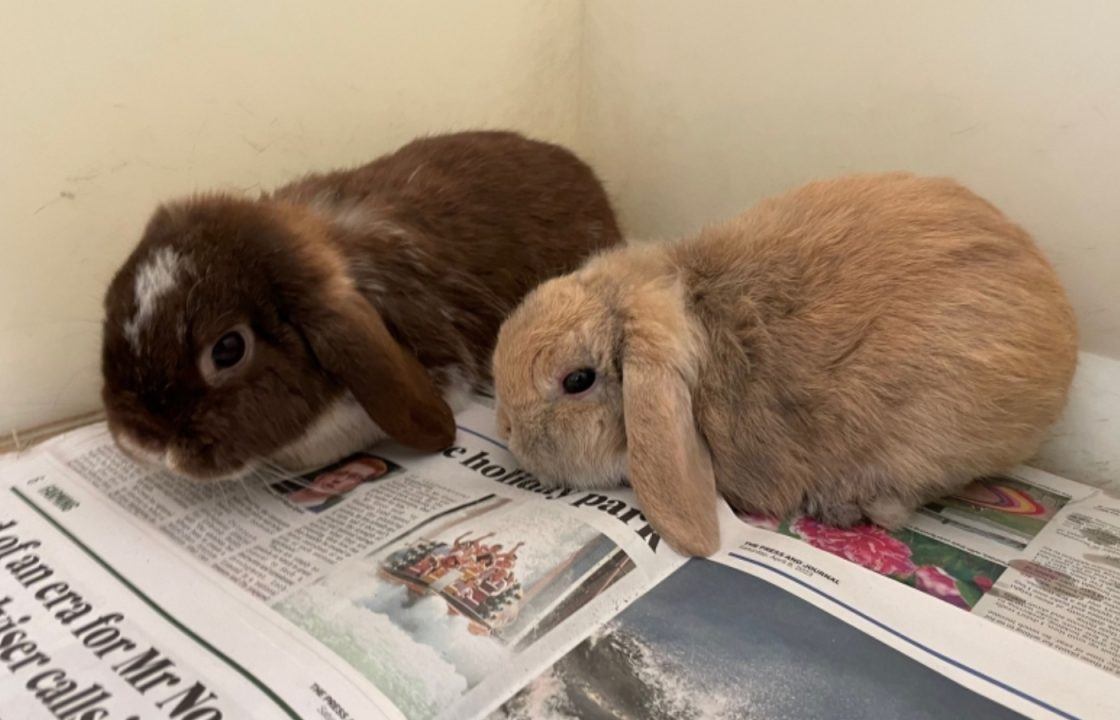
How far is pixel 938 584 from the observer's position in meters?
1.07

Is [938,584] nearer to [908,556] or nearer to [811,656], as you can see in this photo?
[908,556]

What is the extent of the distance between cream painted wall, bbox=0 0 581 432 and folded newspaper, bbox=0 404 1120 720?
0.27m

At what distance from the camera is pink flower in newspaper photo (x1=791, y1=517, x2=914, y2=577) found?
1.11 metres

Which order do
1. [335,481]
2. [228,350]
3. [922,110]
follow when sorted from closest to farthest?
[228,350] → [335,481] → [922,110]

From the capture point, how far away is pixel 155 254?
1146mm

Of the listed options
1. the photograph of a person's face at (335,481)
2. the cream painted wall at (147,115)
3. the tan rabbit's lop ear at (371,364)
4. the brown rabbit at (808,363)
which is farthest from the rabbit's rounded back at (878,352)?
the cream painted wall at (147,115)

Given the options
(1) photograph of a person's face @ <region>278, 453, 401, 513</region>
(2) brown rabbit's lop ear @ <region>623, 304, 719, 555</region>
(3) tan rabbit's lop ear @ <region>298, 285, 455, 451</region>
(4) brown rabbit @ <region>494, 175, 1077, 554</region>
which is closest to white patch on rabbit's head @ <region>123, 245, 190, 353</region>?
(3) tan rabbit's lop ear @ <region>298, 285, 455, 451</region>

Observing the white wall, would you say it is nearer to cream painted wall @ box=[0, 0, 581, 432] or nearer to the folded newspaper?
cream painted wall @ box=[0, 0, 581, 432]

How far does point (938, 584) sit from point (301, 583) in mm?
762

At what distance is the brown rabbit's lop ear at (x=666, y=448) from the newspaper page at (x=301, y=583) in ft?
0.14

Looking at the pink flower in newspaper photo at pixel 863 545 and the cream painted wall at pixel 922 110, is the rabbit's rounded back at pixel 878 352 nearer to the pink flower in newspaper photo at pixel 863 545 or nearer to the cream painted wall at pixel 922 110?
the pink flower in newspaper photo at pixel 863 545

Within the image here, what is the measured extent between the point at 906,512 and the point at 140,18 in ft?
4.31

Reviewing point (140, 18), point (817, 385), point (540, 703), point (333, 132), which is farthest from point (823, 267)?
point (140, 18)

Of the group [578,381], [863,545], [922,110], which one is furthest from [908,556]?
[922,110]
